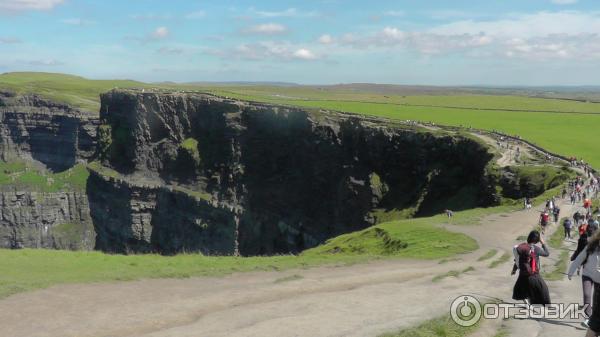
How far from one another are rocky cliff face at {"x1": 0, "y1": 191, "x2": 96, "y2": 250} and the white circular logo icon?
14400 centimetres

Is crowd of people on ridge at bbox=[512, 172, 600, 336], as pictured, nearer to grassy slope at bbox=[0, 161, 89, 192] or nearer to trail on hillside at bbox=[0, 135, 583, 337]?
trail on hillside at bbox=[0, 135, 583, 337]

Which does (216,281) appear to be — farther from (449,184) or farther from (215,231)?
(215,231)

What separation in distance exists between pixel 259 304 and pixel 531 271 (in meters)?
9.93

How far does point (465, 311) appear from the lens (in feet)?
63.1

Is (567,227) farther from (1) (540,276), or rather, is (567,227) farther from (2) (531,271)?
(2) (531,271)

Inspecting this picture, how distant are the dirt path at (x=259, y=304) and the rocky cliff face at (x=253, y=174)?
44426 millimetres

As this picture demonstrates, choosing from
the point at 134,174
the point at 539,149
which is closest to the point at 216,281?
the point at 539,149

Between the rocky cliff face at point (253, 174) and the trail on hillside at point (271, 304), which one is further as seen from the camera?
the rocky cliff face at point (253, 174)

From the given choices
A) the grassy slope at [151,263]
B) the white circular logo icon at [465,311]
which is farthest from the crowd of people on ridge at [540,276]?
the grassy slope at [151,263]

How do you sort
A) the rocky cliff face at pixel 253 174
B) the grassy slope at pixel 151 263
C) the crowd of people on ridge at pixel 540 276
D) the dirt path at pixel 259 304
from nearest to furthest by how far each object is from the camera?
the crowd of people on ridge at pixel 540 276, the dirt path at pixel 259 304, the grassy slope at pixel 151 263, the rocky cliff face at pixel 253 174

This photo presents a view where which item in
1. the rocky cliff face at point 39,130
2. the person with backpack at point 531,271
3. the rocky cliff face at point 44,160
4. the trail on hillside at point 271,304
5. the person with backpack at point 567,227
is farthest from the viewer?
the rocky cliff face at point 39,130

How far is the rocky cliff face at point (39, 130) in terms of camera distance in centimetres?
16975

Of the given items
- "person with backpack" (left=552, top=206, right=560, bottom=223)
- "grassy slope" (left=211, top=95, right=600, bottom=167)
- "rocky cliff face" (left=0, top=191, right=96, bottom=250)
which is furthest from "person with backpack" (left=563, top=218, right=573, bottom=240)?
"rocky cliff face" (left=0, top=191, right=96, bottom=250)

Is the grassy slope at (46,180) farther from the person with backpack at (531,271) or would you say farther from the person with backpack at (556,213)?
the person with backpack at (531,271)
